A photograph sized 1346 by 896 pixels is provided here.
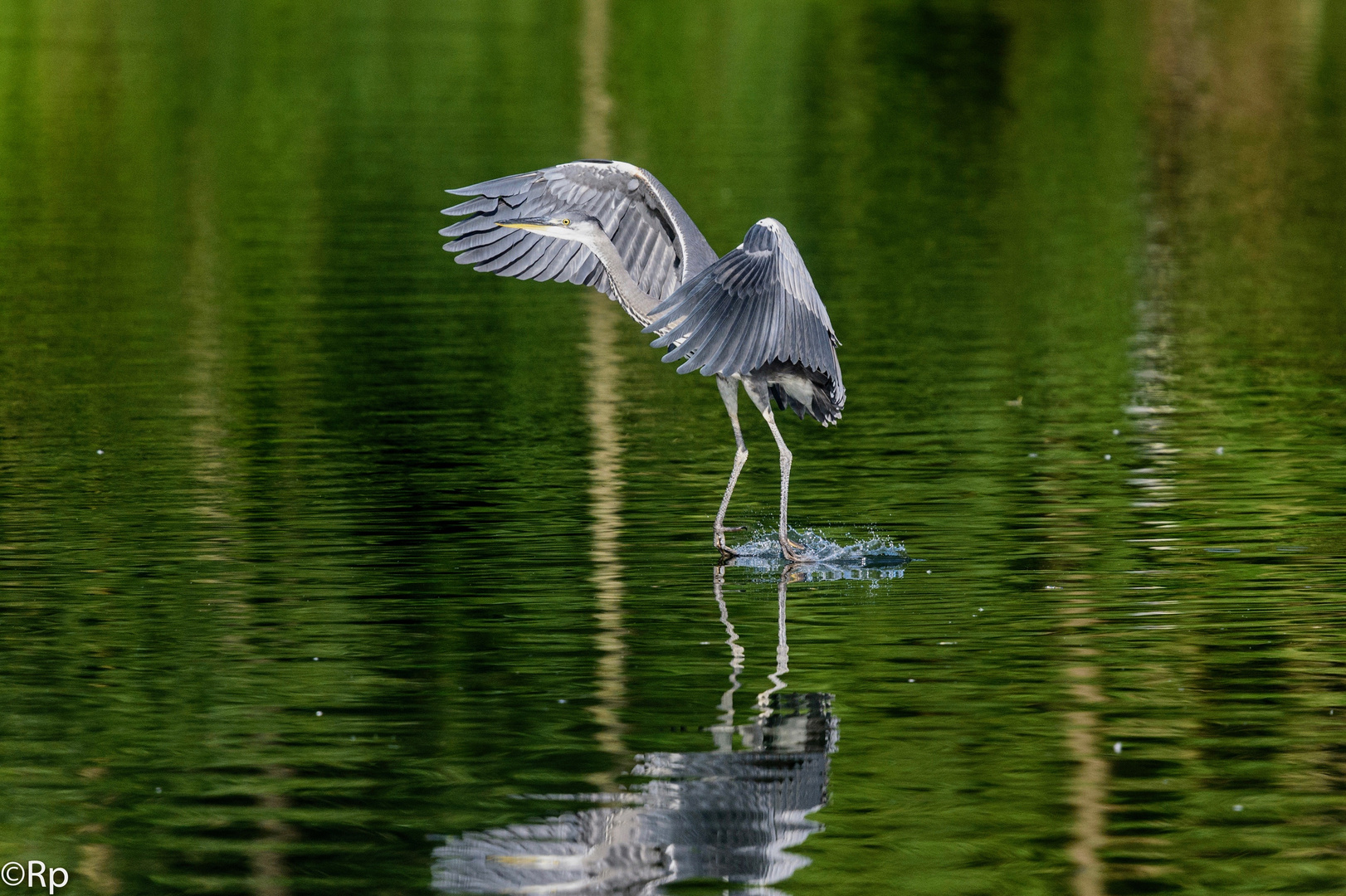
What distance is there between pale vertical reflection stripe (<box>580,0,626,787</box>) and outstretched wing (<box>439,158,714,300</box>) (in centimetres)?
134

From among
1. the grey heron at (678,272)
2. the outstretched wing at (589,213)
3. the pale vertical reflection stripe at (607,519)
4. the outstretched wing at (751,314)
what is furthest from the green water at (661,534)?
the outstretched wing at (589,213)

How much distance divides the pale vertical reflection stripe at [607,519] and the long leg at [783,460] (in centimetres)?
92

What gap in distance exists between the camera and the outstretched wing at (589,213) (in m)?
13.1

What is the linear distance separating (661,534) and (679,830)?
499 centimetres

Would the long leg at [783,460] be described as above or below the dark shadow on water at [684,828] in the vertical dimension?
above

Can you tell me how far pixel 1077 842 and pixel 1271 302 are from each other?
15.0 m

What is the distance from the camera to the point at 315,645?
33.8 ft

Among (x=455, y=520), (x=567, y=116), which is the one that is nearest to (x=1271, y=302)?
(x=455, y=520)

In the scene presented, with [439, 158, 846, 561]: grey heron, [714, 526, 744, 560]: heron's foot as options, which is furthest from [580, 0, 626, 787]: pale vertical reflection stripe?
[439, 158, 846, 561]: grey heron

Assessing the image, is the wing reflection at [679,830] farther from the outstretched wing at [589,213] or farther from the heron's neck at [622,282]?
the outstretched wing at [589,213]

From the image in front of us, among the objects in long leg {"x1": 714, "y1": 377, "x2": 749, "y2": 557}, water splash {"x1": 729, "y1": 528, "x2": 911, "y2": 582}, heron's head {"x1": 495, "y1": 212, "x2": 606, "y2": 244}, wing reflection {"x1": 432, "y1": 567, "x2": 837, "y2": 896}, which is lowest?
wing reflection {"x1": 432, "y1": 567, "x2": 837, "y2": 896}

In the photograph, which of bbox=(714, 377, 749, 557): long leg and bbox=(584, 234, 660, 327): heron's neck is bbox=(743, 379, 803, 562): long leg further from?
bbox=(584, 234, 660, 327): heron's neck

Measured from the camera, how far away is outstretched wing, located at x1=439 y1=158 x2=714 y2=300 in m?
13.1

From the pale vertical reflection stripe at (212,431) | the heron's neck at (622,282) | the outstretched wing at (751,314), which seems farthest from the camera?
the heron's neck at (622,282)
